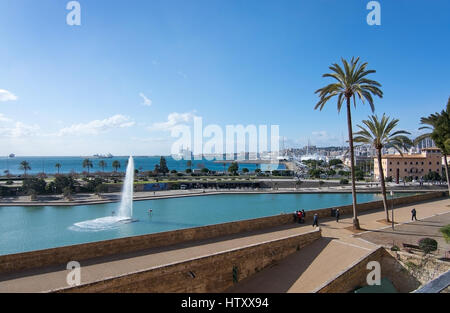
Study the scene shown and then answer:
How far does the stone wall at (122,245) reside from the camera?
9.34 metres

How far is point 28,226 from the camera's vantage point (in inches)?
1076

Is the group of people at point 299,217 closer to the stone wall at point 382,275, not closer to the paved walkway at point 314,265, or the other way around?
the paved walkway at point 314,265

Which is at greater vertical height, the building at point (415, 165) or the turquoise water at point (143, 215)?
the building at point (415, 165)

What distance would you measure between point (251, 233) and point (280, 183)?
45.2m

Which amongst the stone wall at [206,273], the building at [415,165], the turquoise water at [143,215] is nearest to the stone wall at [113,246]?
the stone wall at [206,273]

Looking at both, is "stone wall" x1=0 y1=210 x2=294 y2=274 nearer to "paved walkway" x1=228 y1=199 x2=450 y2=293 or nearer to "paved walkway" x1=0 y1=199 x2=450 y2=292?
"paved walkway" x1=0 y1=199 x2=450 y2=292

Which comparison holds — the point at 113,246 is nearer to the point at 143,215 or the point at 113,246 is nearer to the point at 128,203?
the point at 143,215

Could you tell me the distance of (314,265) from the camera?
455 inches

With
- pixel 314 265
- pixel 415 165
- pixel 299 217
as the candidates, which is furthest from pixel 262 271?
pixel 415 165

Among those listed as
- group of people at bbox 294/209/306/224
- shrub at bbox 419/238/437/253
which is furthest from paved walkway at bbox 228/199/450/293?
shrub at bbox 419/238/437/253

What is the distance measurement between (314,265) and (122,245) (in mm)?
8110

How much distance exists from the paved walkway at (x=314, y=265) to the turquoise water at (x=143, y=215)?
15.9 meters

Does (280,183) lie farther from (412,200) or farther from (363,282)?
(363,282)
